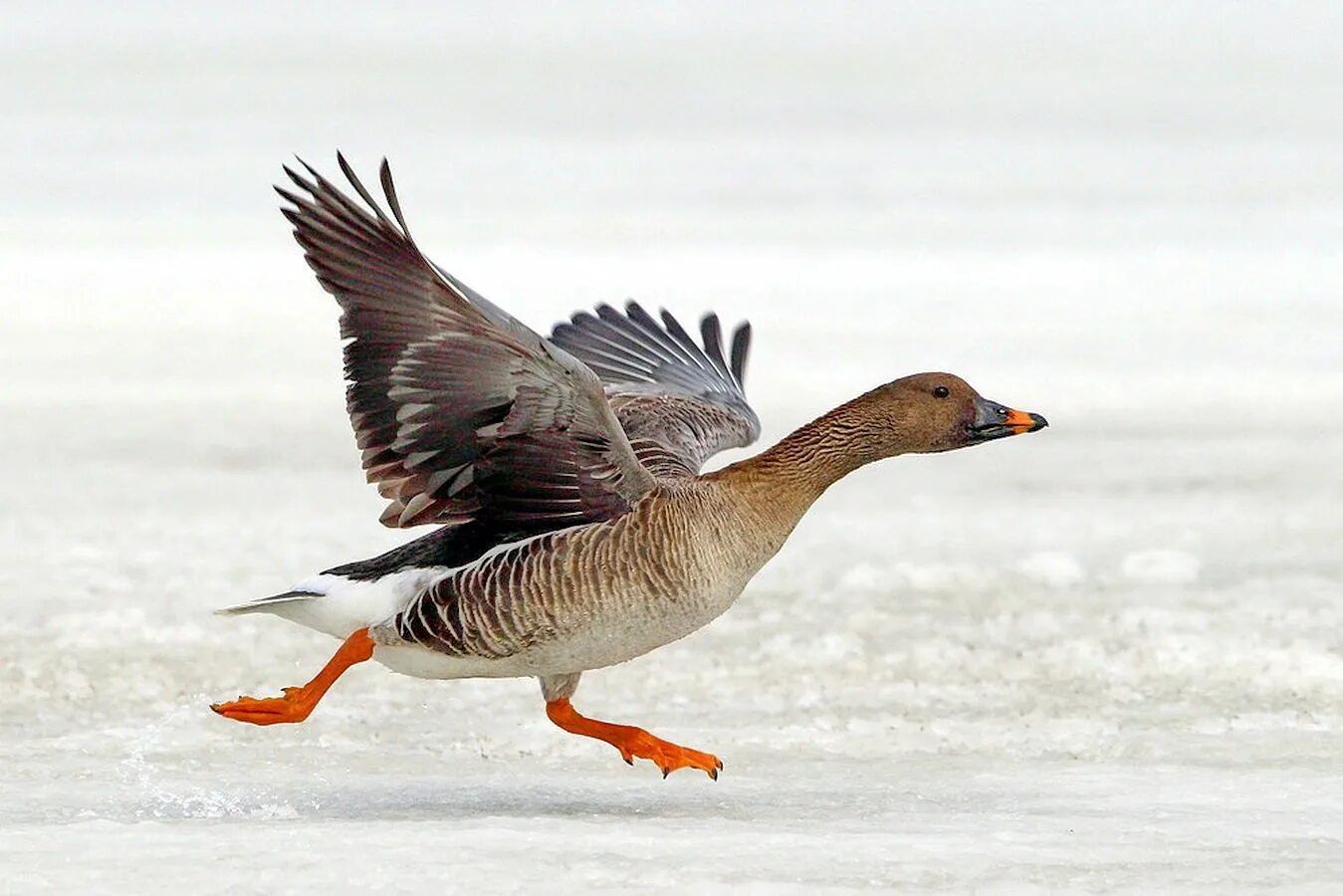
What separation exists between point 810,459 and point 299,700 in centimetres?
164

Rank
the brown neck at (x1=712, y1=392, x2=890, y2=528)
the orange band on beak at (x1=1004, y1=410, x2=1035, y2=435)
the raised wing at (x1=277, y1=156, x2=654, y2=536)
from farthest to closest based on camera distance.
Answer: the orange band on beak at (x1=1004, y1=410, x2=1035, y2=435)
the brown neck at (x1=712, y1=392, x2=890, y2=528)
the raised wing at (x1=277, y1=156, x2=654, y2=536)

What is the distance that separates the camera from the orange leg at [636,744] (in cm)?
591

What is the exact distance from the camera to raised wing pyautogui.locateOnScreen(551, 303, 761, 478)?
7.10 meters

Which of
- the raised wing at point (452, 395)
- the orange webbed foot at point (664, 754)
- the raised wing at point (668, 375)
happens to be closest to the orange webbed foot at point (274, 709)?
the raised wing at point (452, 395)

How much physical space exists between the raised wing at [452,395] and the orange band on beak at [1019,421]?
1184 mm

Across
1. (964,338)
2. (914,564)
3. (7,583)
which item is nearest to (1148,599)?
(914,564)

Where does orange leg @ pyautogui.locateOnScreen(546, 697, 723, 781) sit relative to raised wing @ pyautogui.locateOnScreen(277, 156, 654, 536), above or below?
below

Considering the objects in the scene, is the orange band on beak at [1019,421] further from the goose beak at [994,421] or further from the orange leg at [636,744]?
the orange leg at [636,744]

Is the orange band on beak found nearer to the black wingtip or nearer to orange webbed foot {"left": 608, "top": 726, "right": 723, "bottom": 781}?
orange webbed foot {"left": 608, "top": 726, "right": 723, "bottom": 781}

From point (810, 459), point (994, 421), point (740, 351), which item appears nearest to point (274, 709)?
point (810, 459)

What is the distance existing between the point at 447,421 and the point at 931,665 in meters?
2.53

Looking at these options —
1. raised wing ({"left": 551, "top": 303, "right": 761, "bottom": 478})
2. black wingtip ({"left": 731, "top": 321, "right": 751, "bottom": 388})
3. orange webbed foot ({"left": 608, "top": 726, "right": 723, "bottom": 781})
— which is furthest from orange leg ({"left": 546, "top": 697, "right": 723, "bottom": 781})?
black wingtip ({"left": 731, "top": 321, "right": 751, "bottom": 388})

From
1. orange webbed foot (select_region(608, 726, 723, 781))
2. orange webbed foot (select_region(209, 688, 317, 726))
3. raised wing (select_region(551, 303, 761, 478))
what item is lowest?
orange webbed foot (select_region(608, 726, 723, 781))

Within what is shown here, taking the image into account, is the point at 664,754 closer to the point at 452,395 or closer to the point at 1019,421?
the point at 452,395
